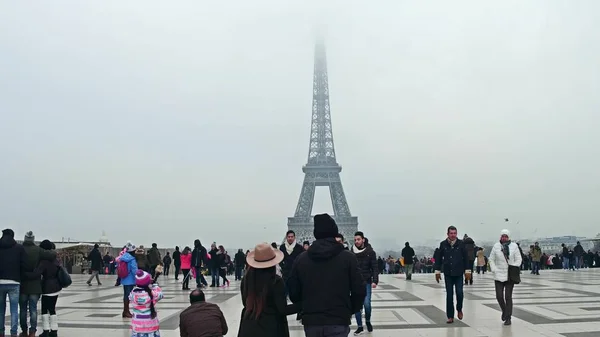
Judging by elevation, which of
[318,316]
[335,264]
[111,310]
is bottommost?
[111,310]

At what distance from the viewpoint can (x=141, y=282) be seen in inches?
275

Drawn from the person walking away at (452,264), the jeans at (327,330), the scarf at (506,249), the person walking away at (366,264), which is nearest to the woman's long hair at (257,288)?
the jeans at (327,330)

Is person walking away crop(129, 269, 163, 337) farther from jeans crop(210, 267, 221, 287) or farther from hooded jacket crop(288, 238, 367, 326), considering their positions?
jeans crop(210, 267, 221, 287)

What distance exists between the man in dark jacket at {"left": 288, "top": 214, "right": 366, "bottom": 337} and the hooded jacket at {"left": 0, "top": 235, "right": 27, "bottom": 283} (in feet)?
19.0

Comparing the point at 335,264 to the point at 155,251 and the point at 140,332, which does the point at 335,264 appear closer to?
the point at 140,332

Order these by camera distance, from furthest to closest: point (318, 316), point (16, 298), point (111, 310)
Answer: point (111, 310) < point (16, 298) < point (318, 316)

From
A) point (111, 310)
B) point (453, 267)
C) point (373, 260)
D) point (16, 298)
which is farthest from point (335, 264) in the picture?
point (111, 310)

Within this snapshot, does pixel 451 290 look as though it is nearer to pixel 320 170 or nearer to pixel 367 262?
A: pixel 367 262

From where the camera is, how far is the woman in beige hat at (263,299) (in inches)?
191

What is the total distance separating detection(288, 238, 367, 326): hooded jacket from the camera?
5004mm

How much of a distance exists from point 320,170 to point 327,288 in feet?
269

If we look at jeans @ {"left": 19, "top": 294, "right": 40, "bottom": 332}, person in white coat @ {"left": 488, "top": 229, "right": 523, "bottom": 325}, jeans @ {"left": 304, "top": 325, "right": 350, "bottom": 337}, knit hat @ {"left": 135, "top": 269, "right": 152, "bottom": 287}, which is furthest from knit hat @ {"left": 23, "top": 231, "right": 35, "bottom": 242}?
person in white coat @ {"left": 488, "top": 229, "right": 523, "bottom": 325}

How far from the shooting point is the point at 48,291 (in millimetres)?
9133

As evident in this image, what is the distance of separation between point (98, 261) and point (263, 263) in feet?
65.6
